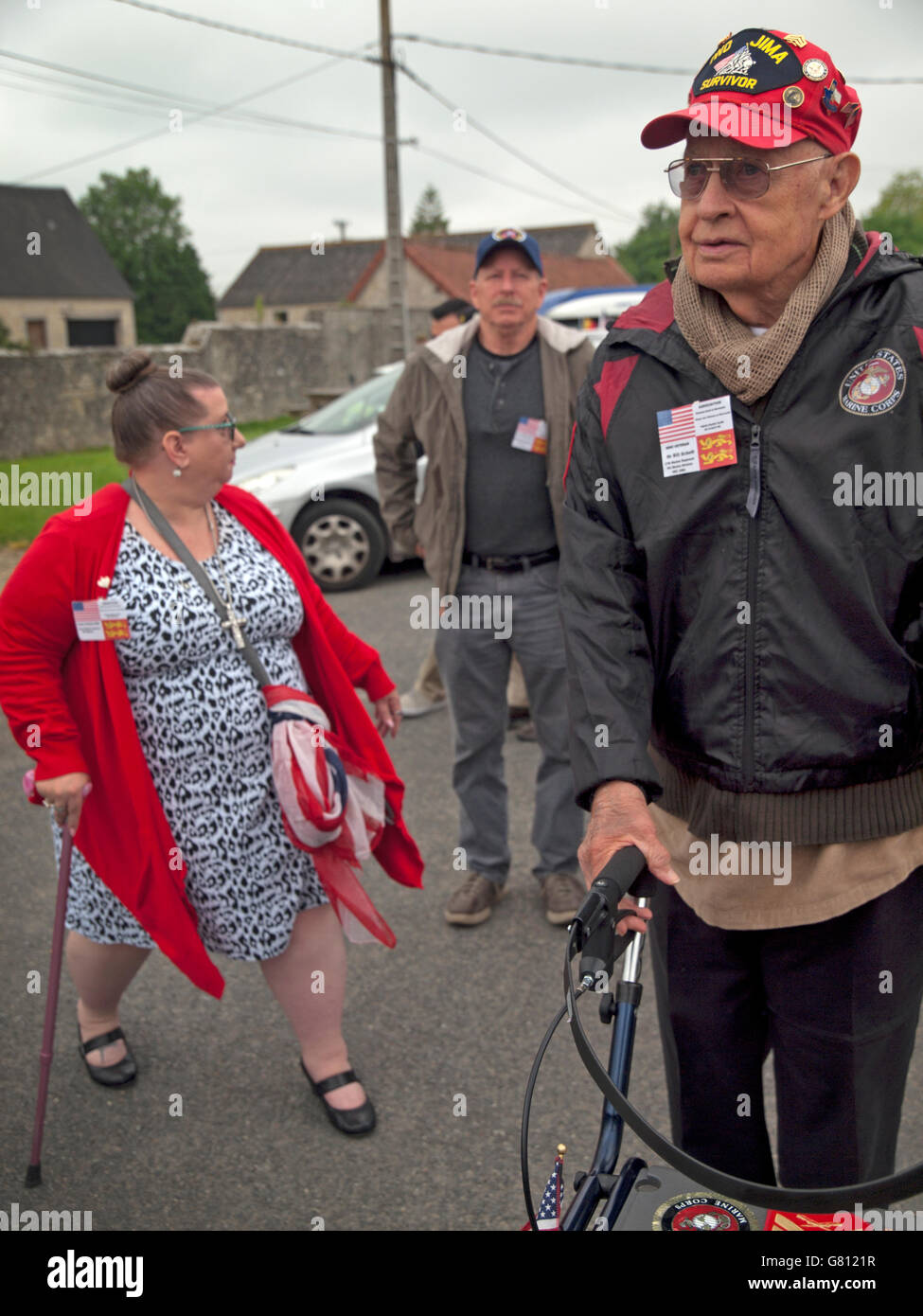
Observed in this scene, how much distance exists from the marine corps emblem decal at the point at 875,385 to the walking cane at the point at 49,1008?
7.08 feet

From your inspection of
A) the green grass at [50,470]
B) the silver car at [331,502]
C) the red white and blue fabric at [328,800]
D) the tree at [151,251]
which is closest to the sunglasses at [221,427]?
the red white and blue fabric at [328,800]

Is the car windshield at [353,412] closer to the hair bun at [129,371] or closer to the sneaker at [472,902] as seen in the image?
the sneaker at [472,902]

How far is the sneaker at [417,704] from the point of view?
6.54 m

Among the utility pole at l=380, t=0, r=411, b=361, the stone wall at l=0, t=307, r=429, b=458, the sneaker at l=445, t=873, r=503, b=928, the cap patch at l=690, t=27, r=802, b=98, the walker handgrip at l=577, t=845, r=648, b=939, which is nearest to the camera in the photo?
the walker handgrip at l=577, t=845, r=648, b=939

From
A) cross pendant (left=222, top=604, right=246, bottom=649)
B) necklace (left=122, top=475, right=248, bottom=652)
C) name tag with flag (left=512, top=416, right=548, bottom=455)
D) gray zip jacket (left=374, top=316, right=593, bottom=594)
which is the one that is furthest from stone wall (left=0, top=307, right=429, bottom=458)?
cross pendant (left=222, top=604, right=246, bottom=649)

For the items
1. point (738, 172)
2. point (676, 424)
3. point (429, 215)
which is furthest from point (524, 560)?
point (429, 215)

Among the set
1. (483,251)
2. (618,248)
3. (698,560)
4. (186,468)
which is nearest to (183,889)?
(186,468)

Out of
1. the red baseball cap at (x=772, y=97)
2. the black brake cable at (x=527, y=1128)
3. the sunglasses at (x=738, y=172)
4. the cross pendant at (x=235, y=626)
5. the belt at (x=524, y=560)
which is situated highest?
the red baseball cap at (x=772, y=97)

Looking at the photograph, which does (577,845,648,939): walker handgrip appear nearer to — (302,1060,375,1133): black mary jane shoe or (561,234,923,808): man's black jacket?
(561,234,923,808): man's black jacket

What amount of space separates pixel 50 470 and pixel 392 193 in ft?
25.5

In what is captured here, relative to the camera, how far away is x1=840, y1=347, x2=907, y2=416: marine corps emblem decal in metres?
1.72

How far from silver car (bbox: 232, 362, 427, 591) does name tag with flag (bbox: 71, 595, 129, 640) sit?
6124 millimetres

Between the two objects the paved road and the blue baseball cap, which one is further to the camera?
the blue baseball cap
